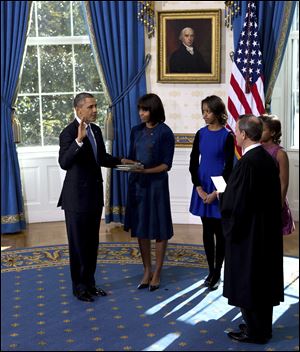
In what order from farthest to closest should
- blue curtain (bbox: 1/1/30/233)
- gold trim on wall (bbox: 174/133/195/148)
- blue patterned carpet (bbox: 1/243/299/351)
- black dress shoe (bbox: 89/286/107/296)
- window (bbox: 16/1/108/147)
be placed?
window (bbox: 16/1/108/147), gold trim on wall (bbox: 174/133/195/148), blue curtain (bbox: 1/1/30/233), black dress shoe (bbox: 89/286/107/296), blue patterned carpet (bbox: 1/243/299/351)

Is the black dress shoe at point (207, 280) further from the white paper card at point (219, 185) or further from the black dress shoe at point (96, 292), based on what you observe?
the white paper card at point (219, 185)

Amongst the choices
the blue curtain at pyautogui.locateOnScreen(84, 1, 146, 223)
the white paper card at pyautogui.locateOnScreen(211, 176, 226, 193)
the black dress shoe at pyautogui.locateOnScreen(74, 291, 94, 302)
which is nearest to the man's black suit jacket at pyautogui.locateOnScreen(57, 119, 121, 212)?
the black dress shoe at pyautogui.locateOnScreen(74, 291, 94, 302)

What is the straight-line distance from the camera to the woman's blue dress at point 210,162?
503cm

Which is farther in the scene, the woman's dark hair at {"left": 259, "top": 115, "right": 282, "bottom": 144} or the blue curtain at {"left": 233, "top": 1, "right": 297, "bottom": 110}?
the blue curtain at {"left": 233, "top": 1, "right": 297, "bottom": 110}

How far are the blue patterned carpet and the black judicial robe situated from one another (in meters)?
0.44

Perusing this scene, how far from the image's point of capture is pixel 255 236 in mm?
3896

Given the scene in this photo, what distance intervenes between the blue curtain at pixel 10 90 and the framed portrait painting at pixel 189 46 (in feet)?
5.21

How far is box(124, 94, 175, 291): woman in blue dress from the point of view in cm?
507

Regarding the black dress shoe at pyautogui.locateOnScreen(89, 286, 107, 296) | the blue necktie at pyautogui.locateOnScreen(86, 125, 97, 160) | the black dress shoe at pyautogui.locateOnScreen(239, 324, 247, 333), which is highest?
the blue necktie at pyautogui.locateOnScreen(86, 125, 97, 160)

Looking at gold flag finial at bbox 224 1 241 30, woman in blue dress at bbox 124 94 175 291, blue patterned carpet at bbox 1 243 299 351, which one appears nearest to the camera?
blue patterned carpet at bbox 1 243 299 351

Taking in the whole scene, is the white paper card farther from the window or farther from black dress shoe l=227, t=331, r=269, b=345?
the window

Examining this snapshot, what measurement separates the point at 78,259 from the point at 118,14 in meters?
3.43

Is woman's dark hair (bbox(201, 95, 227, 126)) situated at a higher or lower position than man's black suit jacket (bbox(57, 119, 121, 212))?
higher

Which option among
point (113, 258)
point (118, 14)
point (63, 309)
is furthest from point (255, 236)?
point (118, 14)
